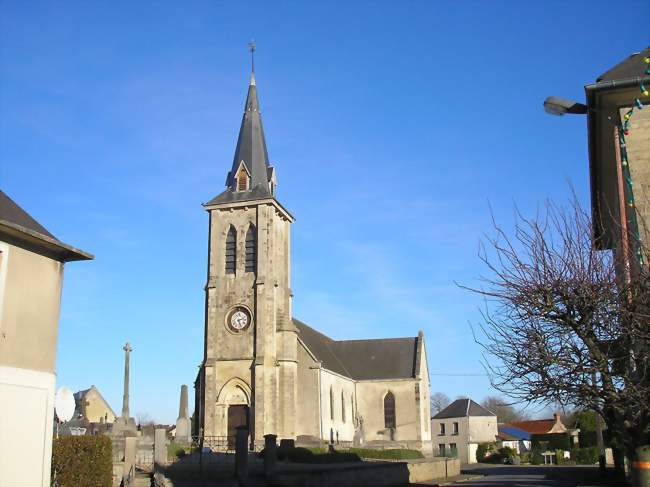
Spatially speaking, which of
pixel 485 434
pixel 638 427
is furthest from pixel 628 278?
pixel 485 434

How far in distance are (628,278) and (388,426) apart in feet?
122

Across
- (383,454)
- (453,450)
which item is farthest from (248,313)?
(453,450)

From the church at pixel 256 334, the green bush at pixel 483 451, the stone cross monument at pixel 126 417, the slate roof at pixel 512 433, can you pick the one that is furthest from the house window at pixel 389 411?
the slate roof at pixel 512 433

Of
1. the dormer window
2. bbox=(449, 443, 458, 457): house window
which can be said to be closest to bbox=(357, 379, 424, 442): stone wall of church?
bbox=(449, 443, 458, 457): house window

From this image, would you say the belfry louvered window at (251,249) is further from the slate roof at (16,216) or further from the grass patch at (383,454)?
the slate roof at (16,216)

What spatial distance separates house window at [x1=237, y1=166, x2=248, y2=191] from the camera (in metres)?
38.5

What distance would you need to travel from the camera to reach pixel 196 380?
37875 millimetres

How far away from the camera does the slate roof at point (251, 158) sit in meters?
38.0

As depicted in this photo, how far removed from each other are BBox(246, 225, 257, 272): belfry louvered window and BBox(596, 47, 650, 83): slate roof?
25.7m

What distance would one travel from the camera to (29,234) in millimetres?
11516

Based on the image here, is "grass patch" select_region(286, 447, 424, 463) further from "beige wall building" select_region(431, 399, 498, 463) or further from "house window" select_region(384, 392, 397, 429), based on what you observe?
"beige wall building" select_region(431, 399, 498, 463)

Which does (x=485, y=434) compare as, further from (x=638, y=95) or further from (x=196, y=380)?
(x=638, y=95)

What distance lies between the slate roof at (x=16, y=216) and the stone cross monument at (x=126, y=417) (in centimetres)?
1588

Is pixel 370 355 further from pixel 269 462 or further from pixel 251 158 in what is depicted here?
pixel 269 462
